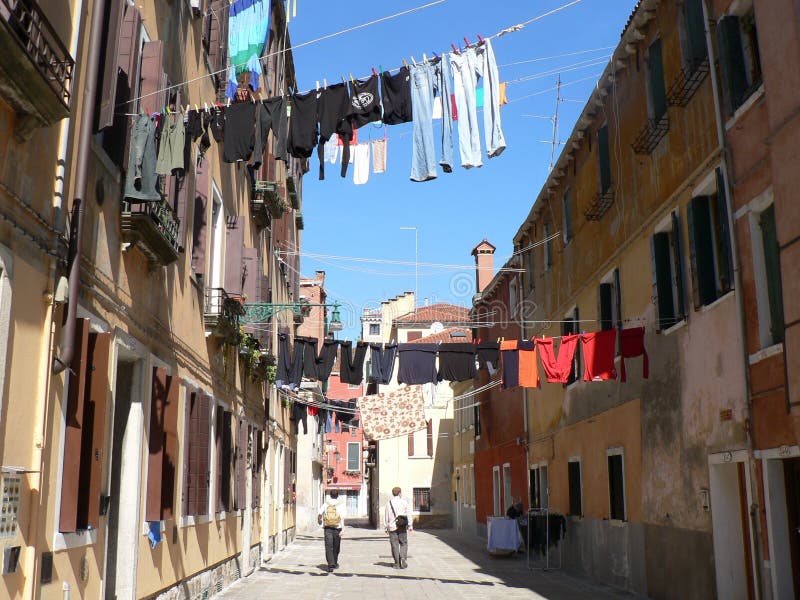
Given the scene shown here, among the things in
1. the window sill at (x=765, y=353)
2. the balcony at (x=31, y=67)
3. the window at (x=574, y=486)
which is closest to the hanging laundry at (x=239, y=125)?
the balcony at (x=31, y=67)

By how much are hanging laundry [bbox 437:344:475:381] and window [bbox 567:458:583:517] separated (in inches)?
119

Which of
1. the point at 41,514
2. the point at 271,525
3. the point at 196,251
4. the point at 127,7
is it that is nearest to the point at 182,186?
the point at 196,251

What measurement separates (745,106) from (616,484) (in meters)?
7.70

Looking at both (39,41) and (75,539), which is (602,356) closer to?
(75,539)

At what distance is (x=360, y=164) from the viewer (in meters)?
12.0

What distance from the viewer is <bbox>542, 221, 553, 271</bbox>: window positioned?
20.5m

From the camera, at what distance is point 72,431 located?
22.5 feet

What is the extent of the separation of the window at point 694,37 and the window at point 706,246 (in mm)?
1808

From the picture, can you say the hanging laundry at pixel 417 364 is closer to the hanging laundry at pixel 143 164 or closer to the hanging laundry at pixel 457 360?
the hanging laundry at pixel 457 360

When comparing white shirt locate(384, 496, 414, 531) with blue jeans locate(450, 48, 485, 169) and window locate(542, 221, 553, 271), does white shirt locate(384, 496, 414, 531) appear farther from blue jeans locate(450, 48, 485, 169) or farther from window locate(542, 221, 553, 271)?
blue jeans locate(450, 48, 485, 169)

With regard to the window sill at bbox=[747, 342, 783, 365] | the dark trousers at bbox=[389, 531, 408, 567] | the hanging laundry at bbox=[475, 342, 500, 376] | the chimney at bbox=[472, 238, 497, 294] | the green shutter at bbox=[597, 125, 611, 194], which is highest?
the chimney at bbox=[472, 238, 497, 294]

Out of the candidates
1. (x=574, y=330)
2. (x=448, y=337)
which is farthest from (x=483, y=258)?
(x=574, y=330)

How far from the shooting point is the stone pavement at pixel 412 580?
529 inches

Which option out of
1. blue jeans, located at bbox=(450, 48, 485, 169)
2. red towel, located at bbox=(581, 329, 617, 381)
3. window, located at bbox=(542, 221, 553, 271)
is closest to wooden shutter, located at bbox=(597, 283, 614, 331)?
red towel, located at bbox=(581, 329, 617, 381)
